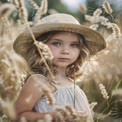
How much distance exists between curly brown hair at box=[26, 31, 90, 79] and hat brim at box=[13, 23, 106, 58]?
2 cm

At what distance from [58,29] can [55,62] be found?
0.12 meters

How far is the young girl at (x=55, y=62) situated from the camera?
68.8 inches

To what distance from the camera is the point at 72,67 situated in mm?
2031

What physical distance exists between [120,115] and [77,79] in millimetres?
703

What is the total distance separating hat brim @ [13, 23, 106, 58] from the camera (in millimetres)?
1861

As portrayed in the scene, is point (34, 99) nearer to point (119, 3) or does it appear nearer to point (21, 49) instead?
point (21, 49)

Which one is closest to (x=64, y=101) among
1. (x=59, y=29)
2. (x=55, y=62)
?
(x=55, y=62)

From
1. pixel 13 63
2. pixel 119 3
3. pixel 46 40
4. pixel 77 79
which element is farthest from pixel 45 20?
pixel 119 3

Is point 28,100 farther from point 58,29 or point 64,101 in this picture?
point 58,29

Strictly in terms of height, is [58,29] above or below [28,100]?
above

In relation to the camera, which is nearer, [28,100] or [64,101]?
[28,100]

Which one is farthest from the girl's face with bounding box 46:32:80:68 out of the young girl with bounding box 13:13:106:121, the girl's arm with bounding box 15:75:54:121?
the girl's arm with bounding box 15:75:54:121

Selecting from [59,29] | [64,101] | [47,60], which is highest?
[59,29]

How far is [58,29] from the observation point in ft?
6.06
